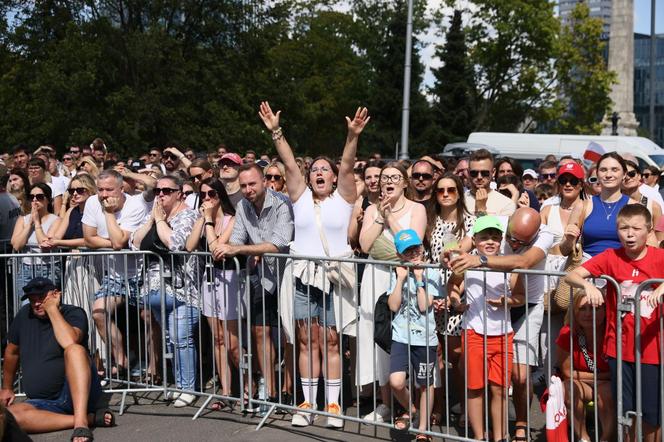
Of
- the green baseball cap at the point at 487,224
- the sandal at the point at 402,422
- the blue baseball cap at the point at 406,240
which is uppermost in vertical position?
the green baseball cap at the point at 487,224

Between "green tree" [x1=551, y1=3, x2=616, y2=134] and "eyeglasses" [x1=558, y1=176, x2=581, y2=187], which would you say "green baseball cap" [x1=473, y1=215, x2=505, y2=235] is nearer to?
"eyeglasses" [x1=558, y1=176, x2=581, y2=187]

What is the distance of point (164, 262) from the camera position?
744 centimetres

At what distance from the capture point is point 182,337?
24.4ft

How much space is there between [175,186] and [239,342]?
1.62 metres

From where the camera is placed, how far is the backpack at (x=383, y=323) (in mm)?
6293

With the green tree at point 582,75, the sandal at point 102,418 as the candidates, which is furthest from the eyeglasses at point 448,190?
the green tree at point 582,75

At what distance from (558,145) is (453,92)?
23.0 metres

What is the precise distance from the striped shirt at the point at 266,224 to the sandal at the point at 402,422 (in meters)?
1.60

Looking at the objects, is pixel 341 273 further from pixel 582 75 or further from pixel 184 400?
pixel 582 75

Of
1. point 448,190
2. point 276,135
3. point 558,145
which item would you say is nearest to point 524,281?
point 448,190

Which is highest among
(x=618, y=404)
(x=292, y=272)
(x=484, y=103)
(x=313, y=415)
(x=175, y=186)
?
(x=484, y=103)

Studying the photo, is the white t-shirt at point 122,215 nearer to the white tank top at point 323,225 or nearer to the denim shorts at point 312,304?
the white tank top at point 323,225

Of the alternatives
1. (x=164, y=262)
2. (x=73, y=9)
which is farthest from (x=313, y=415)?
(x=73, y=9)

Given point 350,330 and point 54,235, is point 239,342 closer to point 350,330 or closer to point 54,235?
point 350,330
